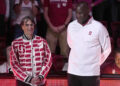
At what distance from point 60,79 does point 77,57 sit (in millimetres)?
893

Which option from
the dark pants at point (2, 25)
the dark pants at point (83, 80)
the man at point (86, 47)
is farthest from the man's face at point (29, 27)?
the dark pants at point (2, 25)

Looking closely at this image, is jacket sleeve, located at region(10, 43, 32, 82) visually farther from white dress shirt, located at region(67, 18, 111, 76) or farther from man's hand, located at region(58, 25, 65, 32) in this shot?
man's hand, located at region(58, 25, 65, 32)

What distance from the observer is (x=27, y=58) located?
3361 mm

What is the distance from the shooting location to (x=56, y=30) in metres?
5.13

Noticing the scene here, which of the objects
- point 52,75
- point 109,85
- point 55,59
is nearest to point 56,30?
point 55,59

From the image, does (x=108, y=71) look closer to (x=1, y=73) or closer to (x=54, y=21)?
(x=54, y=21)

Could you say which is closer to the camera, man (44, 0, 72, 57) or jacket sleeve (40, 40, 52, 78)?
jacket sleeve (40, 40, 52, 78)

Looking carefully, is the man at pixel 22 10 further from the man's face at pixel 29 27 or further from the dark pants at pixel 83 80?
the dark pants at pixel 83 80

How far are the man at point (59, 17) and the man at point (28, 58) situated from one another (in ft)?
5.68

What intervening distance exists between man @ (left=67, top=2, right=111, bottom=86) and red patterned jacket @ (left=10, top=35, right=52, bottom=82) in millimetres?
354

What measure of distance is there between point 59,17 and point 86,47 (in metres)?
1.88

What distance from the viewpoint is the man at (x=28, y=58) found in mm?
3355

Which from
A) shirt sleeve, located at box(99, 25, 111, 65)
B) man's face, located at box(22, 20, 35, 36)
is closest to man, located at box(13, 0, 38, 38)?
man's face, located at box(22, 20, 35, 36)

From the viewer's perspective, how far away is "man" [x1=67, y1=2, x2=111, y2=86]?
3.33m
